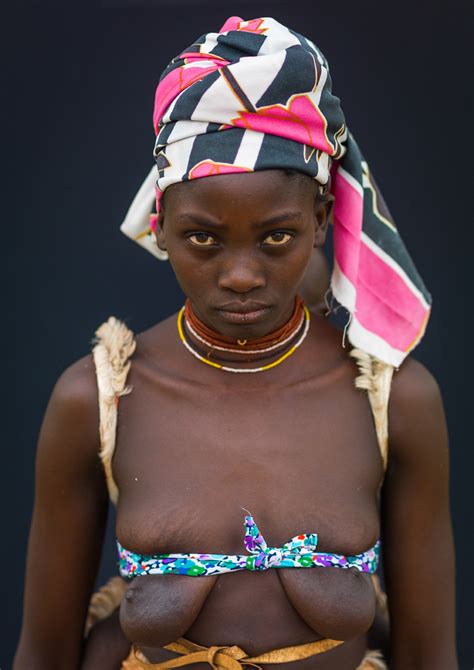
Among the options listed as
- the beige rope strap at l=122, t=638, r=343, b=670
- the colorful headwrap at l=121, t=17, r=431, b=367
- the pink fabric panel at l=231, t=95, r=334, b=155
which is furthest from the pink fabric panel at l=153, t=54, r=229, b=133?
the beige rope strap at l=122, t=638, r=343, b=670

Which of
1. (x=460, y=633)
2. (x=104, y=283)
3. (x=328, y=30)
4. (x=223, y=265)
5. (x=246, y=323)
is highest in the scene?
(x=328, y=30)

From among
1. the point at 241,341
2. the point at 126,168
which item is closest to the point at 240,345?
the point at 241,341

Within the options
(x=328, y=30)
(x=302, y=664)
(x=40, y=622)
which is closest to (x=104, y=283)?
(x=328, y=30)

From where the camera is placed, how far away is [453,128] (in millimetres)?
2920

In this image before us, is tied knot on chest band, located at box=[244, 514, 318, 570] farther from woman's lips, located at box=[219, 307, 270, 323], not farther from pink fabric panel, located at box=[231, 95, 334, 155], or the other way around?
pink fabric panel, located at box=[231, 95, 334, 155]

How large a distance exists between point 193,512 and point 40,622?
0.44 meters

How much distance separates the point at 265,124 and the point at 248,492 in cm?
67

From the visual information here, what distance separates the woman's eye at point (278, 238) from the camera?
65.4 inches

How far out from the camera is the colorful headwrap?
162 cm

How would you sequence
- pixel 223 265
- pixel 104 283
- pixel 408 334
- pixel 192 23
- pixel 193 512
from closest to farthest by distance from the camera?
pixel 223 265 → pixel 193 512 → pixel 408 334 → pixel 192 23 → pixel 104 283

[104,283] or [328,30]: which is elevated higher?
[328,30]

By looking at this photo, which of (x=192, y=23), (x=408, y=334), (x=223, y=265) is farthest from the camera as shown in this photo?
(x=192, y=23)

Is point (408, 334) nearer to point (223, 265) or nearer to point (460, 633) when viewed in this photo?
point (223, 265)

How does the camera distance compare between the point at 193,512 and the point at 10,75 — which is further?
the point at 10,75
